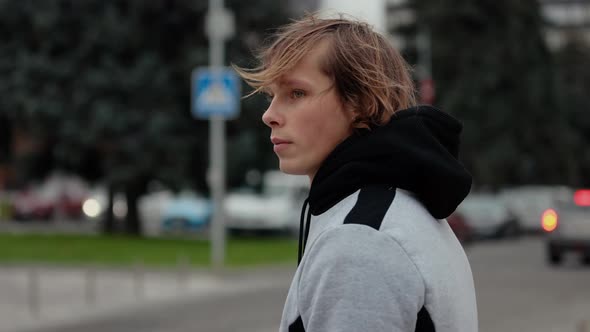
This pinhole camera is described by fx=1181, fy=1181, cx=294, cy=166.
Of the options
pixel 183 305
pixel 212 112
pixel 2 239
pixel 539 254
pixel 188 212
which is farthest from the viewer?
pixel 188 212

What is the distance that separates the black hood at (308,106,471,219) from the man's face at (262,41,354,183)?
24 mm

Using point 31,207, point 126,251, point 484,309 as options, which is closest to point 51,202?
point 31,207

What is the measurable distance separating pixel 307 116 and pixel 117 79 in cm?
2961

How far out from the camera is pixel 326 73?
1.95 m

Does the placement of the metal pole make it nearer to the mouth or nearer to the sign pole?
the sign pole

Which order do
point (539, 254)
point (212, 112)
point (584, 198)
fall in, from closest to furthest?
point (212, 112), point (584, 198), point (539, 254)

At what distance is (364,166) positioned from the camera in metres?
1.92

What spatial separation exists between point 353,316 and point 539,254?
28641 mm

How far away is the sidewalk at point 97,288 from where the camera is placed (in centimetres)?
1416

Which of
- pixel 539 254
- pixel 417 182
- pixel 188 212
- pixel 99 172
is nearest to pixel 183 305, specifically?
pixel 417 182

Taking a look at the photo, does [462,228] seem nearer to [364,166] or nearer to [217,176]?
[217,176]

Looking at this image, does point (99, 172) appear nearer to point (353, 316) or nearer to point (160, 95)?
point (160, 95)

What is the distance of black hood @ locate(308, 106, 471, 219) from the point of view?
193cm

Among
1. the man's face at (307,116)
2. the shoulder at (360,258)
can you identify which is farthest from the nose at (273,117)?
the shoulder at (360,258)
